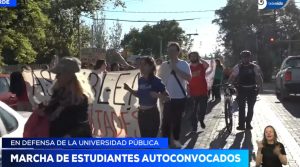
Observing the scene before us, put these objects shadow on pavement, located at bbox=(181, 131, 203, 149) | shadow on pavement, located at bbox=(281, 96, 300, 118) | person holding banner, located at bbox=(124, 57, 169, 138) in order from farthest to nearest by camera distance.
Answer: shadow on pavement, located at bbox=(281, 96, 300, 118)
shadow on pavement, located at bbox=(181, 131, 203, 149)
person holding banner, located at bbox=(124, 57, 169, 138)

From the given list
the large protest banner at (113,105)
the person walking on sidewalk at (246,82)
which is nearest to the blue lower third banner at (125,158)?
the large protest banner at (113,105)

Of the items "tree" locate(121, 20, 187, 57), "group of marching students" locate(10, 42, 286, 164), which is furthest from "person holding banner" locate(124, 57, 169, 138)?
"tree" locate(121, 20, 187, 57)

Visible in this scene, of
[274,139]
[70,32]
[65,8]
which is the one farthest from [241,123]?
[70,32]

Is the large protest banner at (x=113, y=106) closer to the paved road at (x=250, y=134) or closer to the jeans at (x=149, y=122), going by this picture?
the paved road at (x=250, y=134)

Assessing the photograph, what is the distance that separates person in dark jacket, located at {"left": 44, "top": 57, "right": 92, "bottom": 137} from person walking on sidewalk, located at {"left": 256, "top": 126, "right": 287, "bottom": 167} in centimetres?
170

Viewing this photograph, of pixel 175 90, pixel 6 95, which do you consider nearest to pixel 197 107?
pixel 175 90

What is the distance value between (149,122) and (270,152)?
270 centimetres

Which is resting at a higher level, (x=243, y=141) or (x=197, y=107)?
(x=197, y=107)

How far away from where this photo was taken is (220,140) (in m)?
10.7

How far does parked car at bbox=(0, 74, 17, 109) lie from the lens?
14.0 metres

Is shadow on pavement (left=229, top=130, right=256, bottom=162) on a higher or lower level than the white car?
lower

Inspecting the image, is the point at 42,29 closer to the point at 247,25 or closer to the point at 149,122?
the point at 149,122

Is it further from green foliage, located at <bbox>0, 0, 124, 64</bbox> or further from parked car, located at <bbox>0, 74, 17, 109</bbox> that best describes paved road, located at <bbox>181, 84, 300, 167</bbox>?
green foliage, located at <bbox>0, 0, 124, 64</bbox>

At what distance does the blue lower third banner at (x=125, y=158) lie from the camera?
3.26 m
